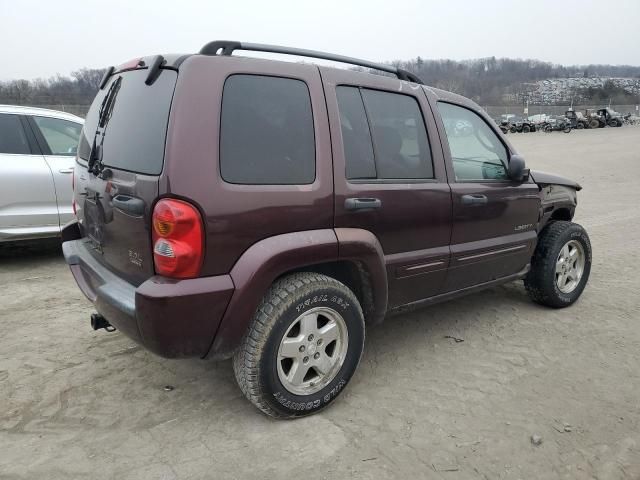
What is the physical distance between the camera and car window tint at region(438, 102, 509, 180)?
11.3 feet

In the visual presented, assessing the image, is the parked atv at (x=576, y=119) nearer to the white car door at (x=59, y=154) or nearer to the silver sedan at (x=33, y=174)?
the white car door at (x=59, y=154)

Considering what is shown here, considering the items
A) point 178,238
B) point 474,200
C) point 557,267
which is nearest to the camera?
point 178,238

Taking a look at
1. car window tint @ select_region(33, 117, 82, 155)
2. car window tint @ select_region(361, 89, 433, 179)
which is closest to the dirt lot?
car window tint @ select_region(361, 89, 433, 179)

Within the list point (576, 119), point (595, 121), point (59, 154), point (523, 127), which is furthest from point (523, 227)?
point (595, 121)

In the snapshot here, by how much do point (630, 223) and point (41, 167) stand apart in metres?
8.13

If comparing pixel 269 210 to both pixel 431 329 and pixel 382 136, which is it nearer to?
pixel 382 136

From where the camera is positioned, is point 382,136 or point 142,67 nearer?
point 142,67

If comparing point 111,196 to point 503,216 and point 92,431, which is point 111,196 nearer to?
point 92,431

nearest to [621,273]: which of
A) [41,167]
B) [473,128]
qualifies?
[473,128]

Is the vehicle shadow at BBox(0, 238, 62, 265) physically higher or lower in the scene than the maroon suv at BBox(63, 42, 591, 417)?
lower

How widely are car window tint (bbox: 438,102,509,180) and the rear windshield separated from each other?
1861mm

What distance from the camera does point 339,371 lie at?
2.86 metres

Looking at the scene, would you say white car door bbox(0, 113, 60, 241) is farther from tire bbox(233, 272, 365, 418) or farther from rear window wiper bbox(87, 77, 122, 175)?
tire bbox(233, 272, 365, 418)

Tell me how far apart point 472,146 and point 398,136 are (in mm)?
789
